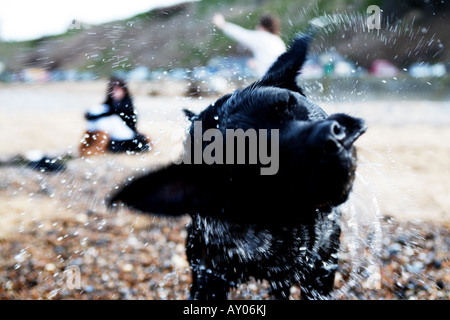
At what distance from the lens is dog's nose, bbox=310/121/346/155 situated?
160cm

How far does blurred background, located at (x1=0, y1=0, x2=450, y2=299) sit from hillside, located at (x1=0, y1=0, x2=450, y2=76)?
0.09 feet

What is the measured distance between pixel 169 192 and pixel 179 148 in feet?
3.33

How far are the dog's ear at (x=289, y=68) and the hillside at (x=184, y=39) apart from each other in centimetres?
176

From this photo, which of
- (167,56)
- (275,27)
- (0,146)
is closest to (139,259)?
(275,27)

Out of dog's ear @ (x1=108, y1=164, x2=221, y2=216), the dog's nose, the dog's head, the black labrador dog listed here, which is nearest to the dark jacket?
the black labrador dog

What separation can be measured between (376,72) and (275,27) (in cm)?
379

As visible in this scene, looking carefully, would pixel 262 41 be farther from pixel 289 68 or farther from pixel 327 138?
pixel 327 138

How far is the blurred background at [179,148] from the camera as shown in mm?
3609

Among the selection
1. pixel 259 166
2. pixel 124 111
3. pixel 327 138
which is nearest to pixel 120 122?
pixel 124 111

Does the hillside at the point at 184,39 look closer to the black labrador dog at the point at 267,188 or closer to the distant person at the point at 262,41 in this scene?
the distant person at the point at 262,41

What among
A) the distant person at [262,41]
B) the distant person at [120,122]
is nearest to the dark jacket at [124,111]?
the distant person at [120,122]

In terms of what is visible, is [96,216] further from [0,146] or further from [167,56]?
[0,146]

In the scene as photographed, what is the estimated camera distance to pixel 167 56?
6.46m

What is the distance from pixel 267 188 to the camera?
1.92 m
